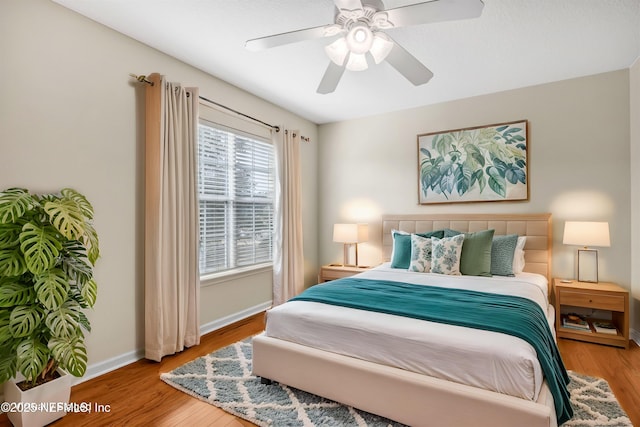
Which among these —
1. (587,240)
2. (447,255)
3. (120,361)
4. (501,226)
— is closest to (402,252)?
(447,255)

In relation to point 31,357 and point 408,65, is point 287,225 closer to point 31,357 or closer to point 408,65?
point 408,65

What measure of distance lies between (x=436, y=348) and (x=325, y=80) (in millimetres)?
1922

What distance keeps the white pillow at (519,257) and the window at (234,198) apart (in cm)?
281

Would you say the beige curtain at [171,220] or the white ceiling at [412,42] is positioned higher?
the white ceiling at [412,42]

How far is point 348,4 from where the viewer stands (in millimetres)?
1722

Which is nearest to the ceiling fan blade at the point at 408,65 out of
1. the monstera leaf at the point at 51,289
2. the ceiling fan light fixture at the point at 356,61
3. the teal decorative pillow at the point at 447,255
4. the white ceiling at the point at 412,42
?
the ceiling fan light fixture at the point at 356,61

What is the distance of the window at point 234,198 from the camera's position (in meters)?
3.35

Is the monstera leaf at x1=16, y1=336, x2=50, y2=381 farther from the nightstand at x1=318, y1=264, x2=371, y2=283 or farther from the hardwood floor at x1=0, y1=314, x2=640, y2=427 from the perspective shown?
the nightstand at x1=318, y1=264, x2=371, y2=283

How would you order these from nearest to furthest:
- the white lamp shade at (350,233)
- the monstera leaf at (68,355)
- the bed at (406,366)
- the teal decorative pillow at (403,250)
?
the bed at (406,366)
the monstera leaf at (68,355)
the teal decorative pillow at (403,250)
the white lamp shade at (350,233)

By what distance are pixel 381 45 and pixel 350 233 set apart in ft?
8.51

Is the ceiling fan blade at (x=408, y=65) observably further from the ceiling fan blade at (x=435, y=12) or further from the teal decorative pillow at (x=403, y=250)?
the teal decorative pillow at (x=403, y=250)

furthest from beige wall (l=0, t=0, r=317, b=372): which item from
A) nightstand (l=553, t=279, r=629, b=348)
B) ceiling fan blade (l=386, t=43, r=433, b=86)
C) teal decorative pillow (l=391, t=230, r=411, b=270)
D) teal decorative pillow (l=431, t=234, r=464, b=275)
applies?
nightstand (l=553, t=279, r=629, b=348)

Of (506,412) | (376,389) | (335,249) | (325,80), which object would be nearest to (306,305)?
(376,389)

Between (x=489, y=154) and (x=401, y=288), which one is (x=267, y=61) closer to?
(x=401, y=288)
